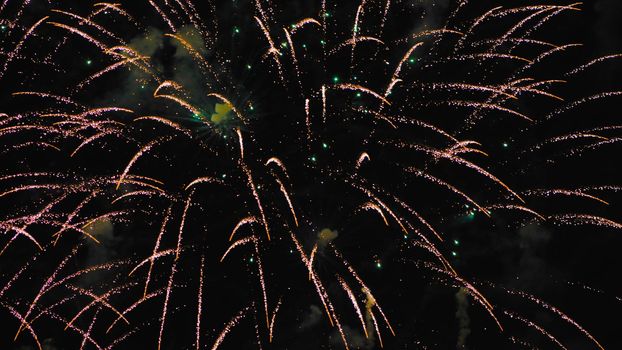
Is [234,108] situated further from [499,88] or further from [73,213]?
[499,88]

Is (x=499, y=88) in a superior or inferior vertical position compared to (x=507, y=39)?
inferior

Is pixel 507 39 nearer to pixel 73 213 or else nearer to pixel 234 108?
pixel 234 108

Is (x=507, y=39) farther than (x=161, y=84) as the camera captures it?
Yes

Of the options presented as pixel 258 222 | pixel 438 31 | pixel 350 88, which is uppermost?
pixel 438 31

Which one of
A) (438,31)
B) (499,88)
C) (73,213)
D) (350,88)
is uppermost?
(438,31)

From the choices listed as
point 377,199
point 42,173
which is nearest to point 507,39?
point 377,199

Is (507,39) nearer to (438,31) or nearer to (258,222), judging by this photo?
(438,31)

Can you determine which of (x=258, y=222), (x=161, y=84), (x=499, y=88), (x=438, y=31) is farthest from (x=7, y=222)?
(x=499, y=88)

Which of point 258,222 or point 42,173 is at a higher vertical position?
point 42,173

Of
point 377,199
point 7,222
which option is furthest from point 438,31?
point 7,222
